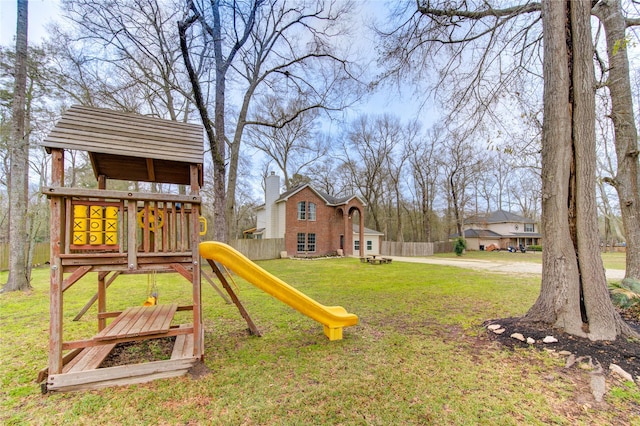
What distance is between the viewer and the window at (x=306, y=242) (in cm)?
2133

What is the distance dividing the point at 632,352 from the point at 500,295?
4169 millimetres

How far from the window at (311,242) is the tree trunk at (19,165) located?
15824 millimetres

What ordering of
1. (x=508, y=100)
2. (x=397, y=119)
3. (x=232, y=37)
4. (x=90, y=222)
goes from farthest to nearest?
1. (x=397, y=119)
2. (x=232, y=37)
3. (x=508, y=100)
4. (x=90, y=222)

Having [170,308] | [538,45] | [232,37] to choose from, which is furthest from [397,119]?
[170,308]

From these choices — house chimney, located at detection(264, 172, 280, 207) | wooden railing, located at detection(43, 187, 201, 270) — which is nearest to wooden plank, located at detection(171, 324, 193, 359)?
wooden railing, located at detection(43, 187, 201, 270)

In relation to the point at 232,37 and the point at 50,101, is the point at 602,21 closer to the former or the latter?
the point at 232,37

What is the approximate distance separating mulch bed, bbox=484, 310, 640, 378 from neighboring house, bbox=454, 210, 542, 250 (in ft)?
120

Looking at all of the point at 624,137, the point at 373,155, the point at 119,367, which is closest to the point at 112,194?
the point at 119,367

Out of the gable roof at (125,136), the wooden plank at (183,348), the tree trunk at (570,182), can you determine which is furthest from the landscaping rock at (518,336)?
the gable roof at (125,136)

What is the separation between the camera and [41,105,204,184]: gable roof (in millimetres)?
3117

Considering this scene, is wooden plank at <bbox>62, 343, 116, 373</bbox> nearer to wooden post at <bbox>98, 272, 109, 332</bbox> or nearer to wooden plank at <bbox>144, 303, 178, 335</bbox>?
wooden plank at <bbox>144, 303, 178, 335</bbox>

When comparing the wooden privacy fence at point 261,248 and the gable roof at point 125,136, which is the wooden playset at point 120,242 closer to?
the gable roof at point 125,136

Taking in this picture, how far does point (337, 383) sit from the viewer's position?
3062mm

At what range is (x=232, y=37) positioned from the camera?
35.8 feet
